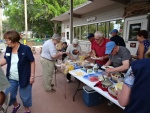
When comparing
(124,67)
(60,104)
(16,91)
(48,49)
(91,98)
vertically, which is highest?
(48,49)

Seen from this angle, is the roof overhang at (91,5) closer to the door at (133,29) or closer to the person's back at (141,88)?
the door at (133,29)

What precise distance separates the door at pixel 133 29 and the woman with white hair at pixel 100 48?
2.97 meters

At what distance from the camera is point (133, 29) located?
19.3 ft

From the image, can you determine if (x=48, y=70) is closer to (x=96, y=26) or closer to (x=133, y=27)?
(x=133, y=27)

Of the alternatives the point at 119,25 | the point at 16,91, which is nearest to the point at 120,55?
the point at 16,91

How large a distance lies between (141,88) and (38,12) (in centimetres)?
1911

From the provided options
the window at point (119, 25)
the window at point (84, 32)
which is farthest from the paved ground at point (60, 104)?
the window at point (84, 32)

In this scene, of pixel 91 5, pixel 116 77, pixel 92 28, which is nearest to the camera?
pixel 116 77

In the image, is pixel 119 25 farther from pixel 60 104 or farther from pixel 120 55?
pixel 60 104

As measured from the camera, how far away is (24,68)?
6.97 feet

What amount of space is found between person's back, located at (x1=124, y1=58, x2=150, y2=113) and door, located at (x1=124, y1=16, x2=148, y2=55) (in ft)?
16.6

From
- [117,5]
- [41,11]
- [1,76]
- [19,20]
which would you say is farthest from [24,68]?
[19,20]

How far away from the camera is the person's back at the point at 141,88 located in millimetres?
872

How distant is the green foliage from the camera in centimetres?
1658
